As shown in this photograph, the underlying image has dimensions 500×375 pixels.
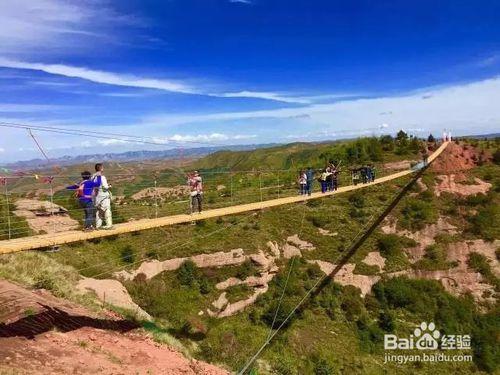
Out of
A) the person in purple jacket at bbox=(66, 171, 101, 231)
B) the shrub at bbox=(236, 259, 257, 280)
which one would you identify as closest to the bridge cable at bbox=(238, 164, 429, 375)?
the shrub at bbox=(236, 259, 257, 280)

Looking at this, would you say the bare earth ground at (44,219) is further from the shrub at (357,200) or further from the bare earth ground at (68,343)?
the shrub at (357,200)

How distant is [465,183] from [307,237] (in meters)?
20.5

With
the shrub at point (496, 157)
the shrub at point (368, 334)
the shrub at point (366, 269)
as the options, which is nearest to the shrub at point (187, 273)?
the shrub at point (368, 334)

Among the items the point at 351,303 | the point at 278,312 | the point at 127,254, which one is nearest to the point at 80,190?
the point at 127,254

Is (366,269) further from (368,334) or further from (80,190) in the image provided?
(80,190)

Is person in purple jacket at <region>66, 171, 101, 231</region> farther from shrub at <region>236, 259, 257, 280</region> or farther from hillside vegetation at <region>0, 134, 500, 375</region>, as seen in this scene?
shrub at <region>236, 259, 257, 280</region>

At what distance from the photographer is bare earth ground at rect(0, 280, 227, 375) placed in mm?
9094

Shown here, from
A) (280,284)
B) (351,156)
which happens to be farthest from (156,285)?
(351,156)

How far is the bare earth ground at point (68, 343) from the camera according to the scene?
9.09 meters

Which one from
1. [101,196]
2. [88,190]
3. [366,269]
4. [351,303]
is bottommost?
[351,303]

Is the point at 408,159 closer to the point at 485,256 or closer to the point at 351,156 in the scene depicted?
the point at 351,156

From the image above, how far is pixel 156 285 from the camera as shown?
80.0ft

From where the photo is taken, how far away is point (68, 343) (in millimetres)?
10406

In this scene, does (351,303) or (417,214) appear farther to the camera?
(417,214)
